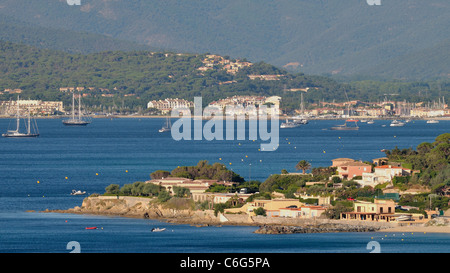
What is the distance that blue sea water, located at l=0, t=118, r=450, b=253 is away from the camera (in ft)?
90.5

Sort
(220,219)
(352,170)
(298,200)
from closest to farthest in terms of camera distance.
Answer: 1. (220,219)
2. (298,200)
3. (352,170)

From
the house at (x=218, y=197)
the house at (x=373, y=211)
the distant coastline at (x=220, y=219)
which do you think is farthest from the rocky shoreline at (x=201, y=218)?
the house at (x=218, y=197)

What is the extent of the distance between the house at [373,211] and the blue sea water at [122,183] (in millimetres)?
2665

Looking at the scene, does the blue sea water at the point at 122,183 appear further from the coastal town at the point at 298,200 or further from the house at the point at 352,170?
the house at the point at 352,170

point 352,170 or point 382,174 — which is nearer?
point 382,174

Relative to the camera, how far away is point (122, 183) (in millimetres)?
50688

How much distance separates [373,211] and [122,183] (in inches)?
808

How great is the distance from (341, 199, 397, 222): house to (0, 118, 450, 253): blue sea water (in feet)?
8.74

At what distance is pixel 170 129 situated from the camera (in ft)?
444

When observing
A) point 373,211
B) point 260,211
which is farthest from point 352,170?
point 260,211

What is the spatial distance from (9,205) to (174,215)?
9787 millimetres

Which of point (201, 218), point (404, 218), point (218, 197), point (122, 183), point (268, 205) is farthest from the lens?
point (122, 183)

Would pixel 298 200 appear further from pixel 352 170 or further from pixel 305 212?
pixel 352 170
